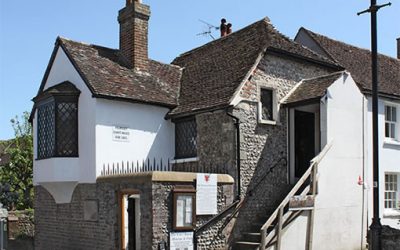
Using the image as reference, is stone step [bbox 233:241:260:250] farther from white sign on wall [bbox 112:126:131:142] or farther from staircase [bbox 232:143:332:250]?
white sign on wall [bbox 112:126:131:142]

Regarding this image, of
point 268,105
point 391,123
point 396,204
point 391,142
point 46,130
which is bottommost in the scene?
point 396,204

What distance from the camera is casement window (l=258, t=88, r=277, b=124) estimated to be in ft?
53.5

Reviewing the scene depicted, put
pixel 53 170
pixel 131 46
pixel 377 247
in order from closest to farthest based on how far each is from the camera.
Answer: pixel 377 247
pixel 53 170
pixel 131 46

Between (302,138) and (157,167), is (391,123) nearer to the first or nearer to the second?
(302,138)

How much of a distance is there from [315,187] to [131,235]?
5.71m

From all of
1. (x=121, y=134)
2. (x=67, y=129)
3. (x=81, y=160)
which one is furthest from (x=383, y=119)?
(x=67, y=129)

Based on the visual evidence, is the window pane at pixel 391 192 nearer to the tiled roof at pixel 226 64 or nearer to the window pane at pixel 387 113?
the window pane at pixel 387 113

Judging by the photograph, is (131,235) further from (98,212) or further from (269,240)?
(269,240)

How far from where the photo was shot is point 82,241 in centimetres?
1527

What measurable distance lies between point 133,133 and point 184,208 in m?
3.93

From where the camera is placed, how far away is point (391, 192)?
20078 mm

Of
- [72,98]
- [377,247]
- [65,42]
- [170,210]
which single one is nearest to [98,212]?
[170,210]

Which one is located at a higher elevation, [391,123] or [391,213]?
[391,123]

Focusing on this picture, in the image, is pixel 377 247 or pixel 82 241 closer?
pixel 377 247
